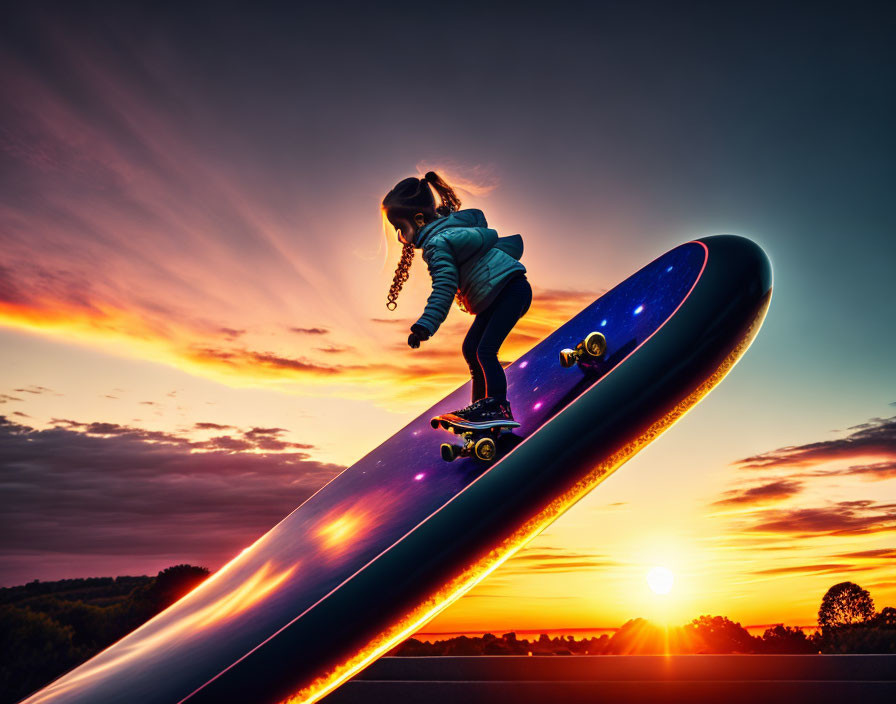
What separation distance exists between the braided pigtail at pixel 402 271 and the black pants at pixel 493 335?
Result: 1.99 feet

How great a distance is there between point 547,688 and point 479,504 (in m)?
4.75

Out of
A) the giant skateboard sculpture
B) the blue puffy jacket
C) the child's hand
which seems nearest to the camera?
the giant skateboard sculpture

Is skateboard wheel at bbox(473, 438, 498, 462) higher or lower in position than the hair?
lower

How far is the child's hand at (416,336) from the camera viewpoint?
3.88m

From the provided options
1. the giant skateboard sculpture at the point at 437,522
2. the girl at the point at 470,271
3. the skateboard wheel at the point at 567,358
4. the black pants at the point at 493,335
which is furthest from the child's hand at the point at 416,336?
the skateboard wheel at the point at 567,358

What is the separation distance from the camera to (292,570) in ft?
13.2

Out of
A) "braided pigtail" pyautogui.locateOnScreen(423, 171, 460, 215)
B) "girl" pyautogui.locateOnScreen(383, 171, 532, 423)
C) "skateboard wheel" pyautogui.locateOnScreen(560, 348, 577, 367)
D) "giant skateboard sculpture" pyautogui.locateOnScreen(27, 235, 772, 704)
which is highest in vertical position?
"braided pigtail" pyautogui.locateOnScreen(423, 171, 460, 215)

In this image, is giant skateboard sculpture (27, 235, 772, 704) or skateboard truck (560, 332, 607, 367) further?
skateboard truck (560, 332, 607, 367)

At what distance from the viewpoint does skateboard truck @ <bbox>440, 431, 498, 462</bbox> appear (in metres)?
3.89

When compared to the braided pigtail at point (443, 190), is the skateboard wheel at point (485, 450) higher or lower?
lower

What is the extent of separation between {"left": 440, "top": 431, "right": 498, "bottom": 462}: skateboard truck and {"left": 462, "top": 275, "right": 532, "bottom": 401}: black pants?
39 cm

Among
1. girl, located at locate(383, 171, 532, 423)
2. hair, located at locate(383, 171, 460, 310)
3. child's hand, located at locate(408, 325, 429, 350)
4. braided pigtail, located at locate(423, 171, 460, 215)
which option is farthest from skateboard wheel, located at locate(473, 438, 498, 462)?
braided pigtail, located at locate(423, 171, 460, 215)

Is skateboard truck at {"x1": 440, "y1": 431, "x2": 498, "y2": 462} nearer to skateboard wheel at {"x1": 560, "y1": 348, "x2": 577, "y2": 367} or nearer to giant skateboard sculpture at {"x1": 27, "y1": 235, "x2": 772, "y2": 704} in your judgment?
giant skateboard sculpture at {"x1": 27, "y1": 235, "x2": 772, "y2": 704}

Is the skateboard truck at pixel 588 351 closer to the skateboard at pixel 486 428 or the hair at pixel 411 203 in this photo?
the skateboard at pixel 486 428
